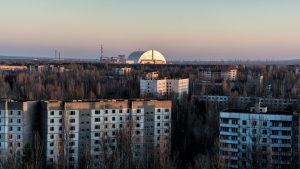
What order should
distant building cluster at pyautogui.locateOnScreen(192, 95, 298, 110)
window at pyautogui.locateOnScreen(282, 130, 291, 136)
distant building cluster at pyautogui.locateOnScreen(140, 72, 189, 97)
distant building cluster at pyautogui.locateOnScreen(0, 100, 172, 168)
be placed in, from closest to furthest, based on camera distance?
window at pyautogui.locateOnScreen(282, 130, 291, 136), distant building cluster at pyautogui.locateOnScreen(0, 100, 172, 168), distant building cluster at pyautogui.locateOnScreen(192, 95, 298, 110), distant building cluster at pyautogui.locateOnScreen(140, 72, 189, 97)

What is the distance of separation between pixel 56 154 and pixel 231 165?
10.5ft

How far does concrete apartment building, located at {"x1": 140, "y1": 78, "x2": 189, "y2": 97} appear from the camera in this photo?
699 inches

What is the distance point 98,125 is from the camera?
902cm

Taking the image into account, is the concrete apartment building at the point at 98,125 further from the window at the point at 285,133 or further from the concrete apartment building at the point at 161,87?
the concrete apartment building at the point at 161,87

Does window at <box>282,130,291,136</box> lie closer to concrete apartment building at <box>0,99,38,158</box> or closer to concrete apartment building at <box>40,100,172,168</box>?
concrete apartment building at <box>40,100,172,168</box>

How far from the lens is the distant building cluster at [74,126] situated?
8422 mm

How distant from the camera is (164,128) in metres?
→ 9.67

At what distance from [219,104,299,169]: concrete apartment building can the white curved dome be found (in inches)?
1835

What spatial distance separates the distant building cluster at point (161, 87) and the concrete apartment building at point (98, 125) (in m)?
7.28

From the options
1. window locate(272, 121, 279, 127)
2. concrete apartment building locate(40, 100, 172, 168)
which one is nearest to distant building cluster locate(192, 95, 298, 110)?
concrete apartment building locate(40, 100, 172, 168)

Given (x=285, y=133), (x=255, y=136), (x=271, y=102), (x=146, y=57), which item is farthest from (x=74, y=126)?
(x=146, y=57)

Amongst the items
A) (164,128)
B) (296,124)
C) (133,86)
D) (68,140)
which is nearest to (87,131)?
(68,140)

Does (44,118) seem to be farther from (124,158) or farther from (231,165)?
(231,165)

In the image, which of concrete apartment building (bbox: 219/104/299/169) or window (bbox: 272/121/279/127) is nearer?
concrete apartment building (bbox: 219/104/299/169)
